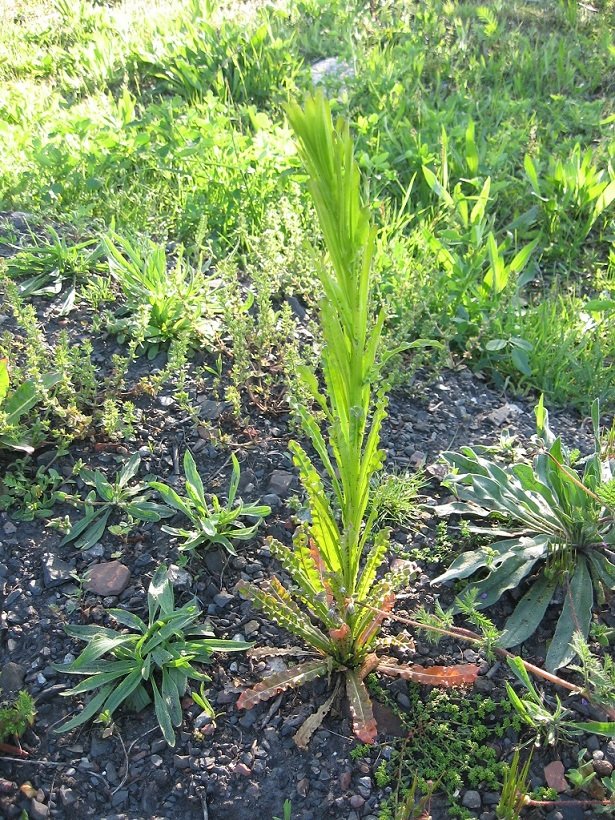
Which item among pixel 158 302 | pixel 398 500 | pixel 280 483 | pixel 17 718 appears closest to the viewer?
pixel 17 718

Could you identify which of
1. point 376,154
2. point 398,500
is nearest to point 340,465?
point 398,500

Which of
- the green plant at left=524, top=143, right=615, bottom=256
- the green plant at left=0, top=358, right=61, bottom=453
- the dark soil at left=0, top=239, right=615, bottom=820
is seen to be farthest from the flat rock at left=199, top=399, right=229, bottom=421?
the green plant at left=524, top=143, right=615, bottom=256

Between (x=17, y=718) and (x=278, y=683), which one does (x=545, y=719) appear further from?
(x=17, y=718)

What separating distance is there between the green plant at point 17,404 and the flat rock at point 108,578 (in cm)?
50

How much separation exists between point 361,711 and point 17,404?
157cm

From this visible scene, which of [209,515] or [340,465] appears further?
[209,515]

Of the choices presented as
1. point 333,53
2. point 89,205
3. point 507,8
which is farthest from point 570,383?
point 507,8

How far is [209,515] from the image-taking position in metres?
2.53

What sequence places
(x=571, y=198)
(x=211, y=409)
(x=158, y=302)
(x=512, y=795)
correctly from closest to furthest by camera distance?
1. (x=512, y=795)
2. (x=211, y=409)
3. (x=158, y=302)
4. (x=571, y=198)

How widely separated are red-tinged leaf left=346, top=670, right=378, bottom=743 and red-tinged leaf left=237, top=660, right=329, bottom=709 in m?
0.09

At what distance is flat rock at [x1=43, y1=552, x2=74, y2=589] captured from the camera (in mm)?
2459

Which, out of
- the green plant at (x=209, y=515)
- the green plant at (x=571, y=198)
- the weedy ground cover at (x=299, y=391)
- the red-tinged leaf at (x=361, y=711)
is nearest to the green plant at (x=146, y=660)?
the weedy ground cover at (x=299, y=391)

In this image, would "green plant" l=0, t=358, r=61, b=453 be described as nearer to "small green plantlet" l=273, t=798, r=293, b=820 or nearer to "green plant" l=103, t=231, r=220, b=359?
"green plant" l=103, t=231, r=220, b=359

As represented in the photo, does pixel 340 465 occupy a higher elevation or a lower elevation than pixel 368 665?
higher
